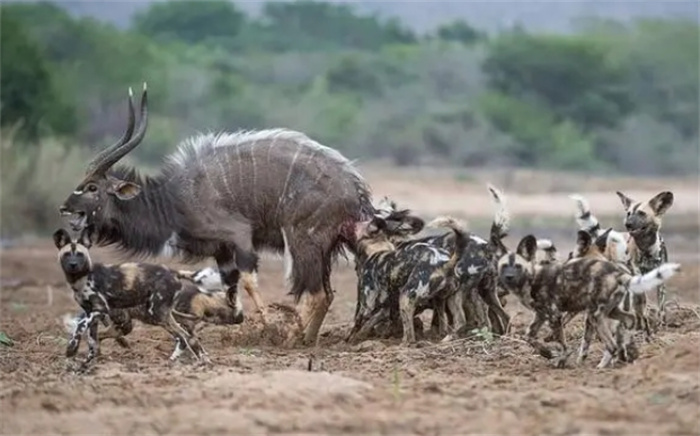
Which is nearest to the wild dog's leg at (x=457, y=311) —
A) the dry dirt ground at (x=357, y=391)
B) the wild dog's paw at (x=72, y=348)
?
the dry dirt ground at (x=357, y=391)

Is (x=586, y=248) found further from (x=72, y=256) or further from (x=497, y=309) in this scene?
(x=72, y=256)

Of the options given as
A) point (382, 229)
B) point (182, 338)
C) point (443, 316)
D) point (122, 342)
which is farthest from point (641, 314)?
point (122, 342)

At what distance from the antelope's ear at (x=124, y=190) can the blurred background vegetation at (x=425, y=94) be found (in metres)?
24.5

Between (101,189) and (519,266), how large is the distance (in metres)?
4.09

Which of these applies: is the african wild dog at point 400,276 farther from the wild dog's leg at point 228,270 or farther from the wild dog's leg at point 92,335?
the wild dog's leg at point 92,335

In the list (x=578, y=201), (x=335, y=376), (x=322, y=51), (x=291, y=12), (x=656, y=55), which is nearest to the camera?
(x=335, y=376)

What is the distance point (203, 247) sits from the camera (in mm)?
14359

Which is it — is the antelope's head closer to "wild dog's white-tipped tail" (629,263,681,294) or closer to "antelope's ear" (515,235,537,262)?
"antelope's ear" (515,235,537,262)

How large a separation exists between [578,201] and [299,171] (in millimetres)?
2417

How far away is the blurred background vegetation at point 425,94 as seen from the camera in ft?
171

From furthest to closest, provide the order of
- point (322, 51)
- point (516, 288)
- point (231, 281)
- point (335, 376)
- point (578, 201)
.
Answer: point (322, 51), point (578, 201), point (231, 281), point (516, 288), point (335, 376)

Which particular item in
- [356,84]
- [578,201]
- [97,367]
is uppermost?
[356,84]

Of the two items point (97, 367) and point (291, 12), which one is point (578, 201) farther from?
point (291, 12)

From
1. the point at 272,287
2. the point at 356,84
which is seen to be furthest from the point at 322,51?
the point at 272,287
